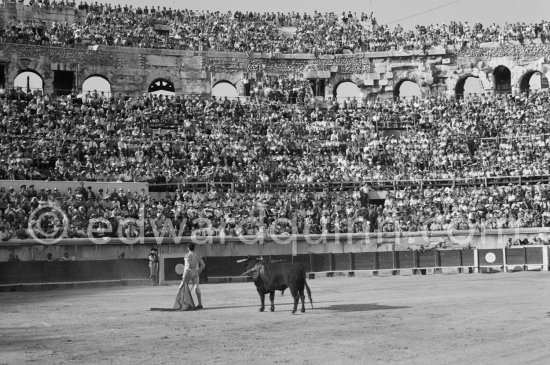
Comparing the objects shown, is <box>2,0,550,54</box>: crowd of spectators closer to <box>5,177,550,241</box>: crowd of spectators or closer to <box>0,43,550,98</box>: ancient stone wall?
<box>0,43,550,98</box>: ancient stone wall

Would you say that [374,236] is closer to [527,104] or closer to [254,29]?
[527,104]

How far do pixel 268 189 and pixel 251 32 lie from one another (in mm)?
14572

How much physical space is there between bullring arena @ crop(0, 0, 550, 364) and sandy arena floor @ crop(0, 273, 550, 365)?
0.08 meters

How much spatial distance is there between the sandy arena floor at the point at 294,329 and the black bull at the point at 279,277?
0.48 m

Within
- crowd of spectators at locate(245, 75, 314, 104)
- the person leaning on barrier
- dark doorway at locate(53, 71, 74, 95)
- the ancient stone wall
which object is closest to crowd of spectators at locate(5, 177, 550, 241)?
the person leaning on barrier

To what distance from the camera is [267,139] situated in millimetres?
41500

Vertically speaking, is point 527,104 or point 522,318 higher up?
point 527,104

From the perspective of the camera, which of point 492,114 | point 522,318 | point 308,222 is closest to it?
point 522,318

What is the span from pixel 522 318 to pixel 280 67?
1326 inches

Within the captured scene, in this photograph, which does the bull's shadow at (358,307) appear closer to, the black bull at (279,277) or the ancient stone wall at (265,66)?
the black bull at (279,277)

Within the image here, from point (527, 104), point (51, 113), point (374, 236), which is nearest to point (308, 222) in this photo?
point (374, 236)

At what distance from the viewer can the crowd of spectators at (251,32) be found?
45156 millimetres

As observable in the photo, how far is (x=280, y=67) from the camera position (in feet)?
160

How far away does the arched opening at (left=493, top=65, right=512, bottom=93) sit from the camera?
48.9m
